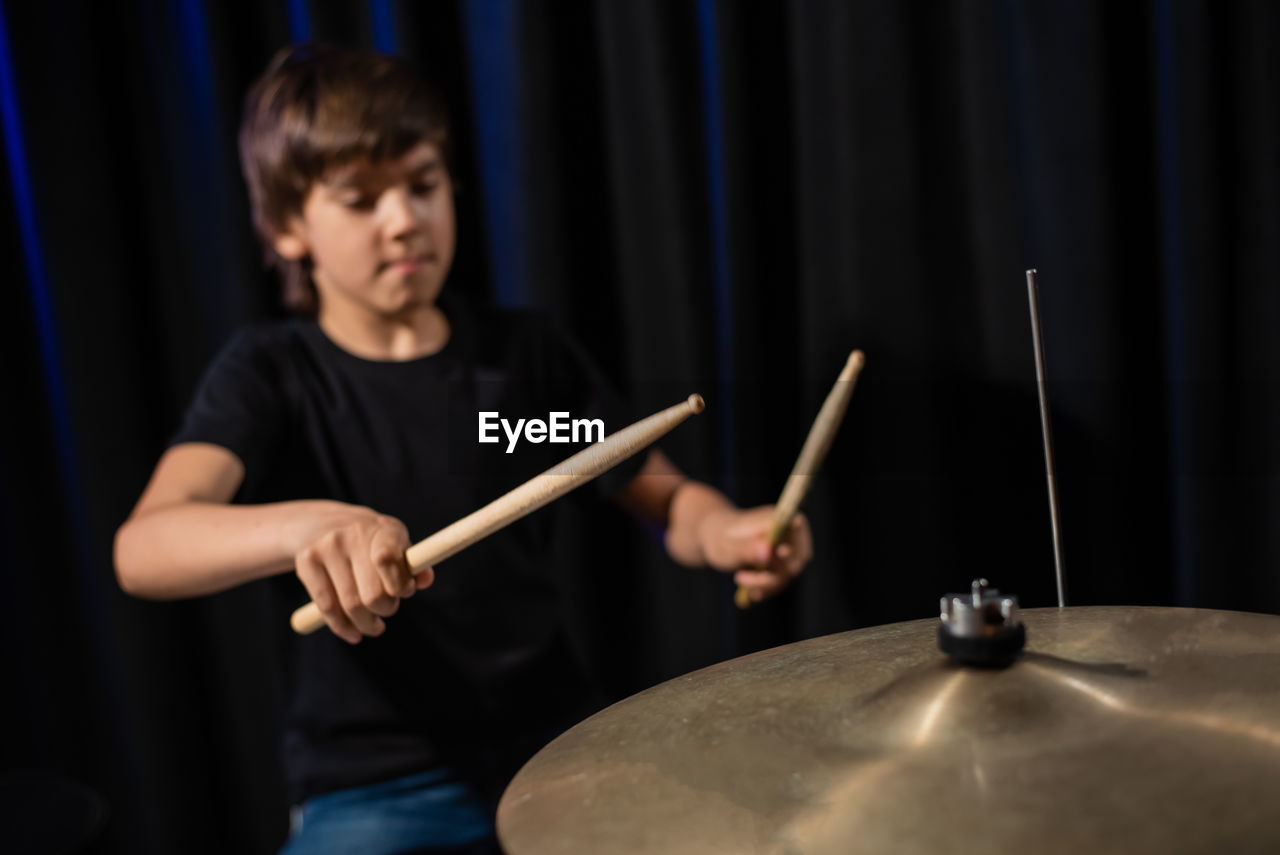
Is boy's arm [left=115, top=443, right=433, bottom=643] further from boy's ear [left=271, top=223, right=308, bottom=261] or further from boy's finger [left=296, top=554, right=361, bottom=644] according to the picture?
boy's ear [left=271, top=223, right=308, bottom=261]

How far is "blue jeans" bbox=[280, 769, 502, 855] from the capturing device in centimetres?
78

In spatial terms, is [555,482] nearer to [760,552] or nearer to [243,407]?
[760,552]

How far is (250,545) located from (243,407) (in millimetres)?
193

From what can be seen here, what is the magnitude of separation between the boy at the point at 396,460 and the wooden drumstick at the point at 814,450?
0.02 metres

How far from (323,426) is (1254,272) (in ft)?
2.47

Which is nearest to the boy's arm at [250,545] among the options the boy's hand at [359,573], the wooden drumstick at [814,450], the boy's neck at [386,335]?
the boy's hand at [359,573]

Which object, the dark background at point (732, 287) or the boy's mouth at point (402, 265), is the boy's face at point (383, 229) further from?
the dark background at point (732, 287)

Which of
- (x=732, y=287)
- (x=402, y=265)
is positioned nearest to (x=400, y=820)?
(x=402, y=265)

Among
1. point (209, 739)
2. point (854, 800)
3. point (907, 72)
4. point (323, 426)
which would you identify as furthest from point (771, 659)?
point (209, 739)

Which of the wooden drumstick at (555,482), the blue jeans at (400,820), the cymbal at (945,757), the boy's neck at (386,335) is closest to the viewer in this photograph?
the cymbal at (945,757)

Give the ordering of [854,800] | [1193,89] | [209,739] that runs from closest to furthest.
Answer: [854,800] < [1193,89] < [209,739]

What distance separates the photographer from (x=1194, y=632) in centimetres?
50

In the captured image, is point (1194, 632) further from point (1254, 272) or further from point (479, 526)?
point (1254, 272)

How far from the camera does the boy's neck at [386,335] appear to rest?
911mm
